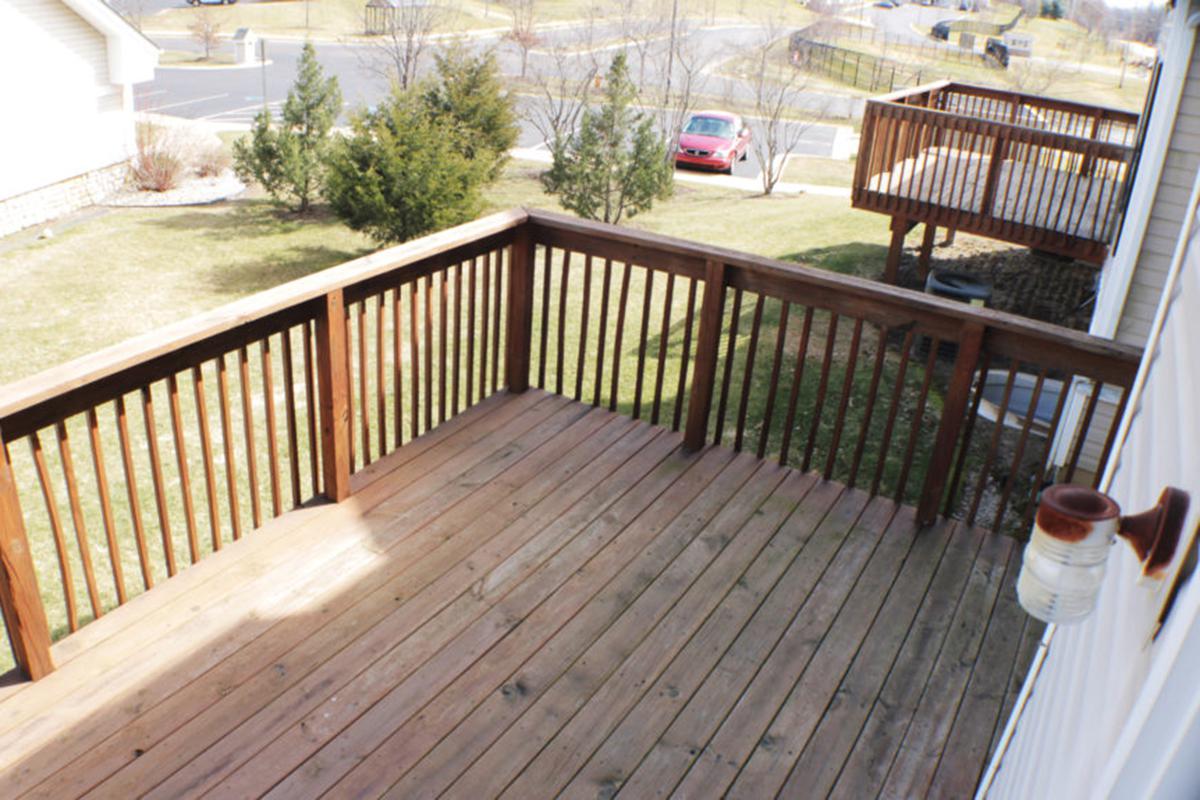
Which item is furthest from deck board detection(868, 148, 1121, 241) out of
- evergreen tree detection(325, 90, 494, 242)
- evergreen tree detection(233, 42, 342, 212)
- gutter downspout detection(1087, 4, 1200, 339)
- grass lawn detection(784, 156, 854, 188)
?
evergreen tree detection(233, 42, 342, 212)

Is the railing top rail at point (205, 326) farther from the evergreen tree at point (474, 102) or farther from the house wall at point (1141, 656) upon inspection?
the evergreen tree at point (474, 102)

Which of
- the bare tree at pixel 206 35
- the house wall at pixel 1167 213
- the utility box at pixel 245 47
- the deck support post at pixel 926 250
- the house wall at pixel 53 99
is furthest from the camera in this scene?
the bare tree at pixel 206 35

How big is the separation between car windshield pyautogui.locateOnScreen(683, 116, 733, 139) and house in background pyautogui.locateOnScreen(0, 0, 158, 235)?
9989 mm

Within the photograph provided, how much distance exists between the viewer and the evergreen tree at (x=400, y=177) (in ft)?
38.9

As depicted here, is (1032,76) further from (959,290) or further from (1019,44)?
(959,290)

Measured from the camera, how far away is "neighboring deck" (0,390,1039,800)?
8.20 feet

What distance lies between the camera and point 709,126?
19.5 m

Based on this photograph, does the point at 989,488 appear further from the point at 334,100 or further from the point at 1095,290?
the point at 334,100

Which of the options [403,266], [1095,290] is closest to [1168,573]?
[403,266]

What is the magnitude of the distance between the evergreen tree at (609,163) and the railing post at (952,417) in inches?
412

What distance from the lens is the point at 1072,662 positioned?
4.73 feet

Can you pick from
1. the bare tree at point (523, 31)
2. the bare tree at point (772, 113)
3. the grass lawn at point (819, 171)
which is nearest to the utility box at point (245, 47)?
the bare tree at point (523, 31)

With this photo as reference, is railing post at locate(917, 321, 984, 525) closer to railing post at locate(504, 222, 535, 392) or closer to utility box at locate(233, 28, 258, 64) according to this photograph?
railing post at locate(504, 222, 535, 392)

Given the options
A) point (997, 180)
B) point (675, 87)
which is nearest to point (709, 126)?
point (675, 87)
